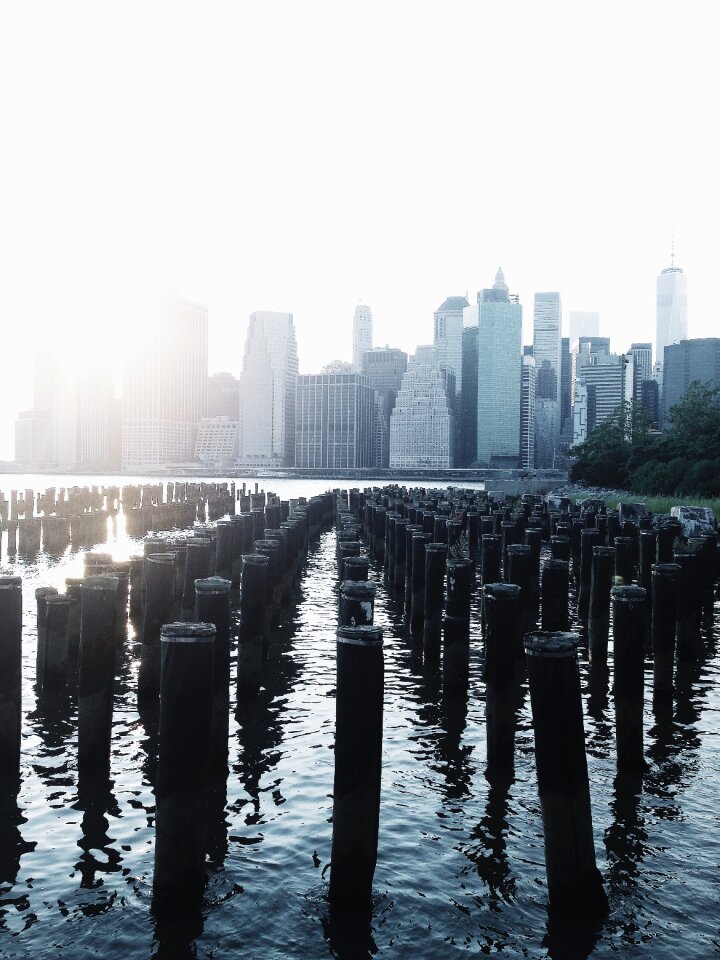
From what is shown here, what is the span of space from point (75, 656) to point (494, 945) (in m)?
8.82

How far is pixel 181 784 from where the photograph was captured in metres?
6.79

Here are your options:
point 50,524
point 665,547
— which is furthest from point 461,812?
point 50,524

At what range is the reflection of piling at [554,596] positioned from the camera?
527 inches

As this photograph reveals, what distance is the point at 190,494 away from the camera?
Result: 66500mm

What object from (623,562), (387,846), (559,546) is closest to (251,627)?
(387,846)

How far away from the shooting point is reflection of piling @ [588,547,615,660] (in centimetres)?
1449

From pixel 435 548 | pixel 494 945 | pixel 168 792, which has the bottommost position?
pixel 494 945

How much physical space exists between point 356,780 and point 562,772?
1603mm

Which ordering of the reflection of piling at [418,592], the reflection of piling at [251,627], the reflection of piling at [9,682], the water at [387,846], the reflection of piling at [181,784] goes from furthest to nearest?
the reflection of piling at [418,592] < the reflection of piling at [251,627] < the reflection of piling at [9,682] < the reflection of piling at [181,784] < the water at [387,846]

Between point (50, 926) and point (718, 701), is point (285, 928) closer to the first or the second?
point (50, 926)

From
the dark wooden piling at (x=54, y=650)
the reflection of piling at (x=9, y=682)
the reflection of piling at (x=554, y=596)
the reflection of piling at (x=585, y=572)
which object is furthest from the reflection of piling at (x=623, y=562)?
the reflection of piling at (x=9, y=682)

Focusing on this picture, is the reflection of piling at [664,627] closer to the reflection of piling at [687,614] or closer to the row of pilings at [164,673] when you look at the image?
the reflection of piling at [687,614]

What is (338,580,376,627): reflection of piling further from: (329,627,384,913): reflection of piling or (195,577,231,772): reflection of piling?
(329,627,384,913): reflection of piling

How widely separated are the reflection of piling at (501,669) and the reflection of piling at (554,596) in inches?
144
